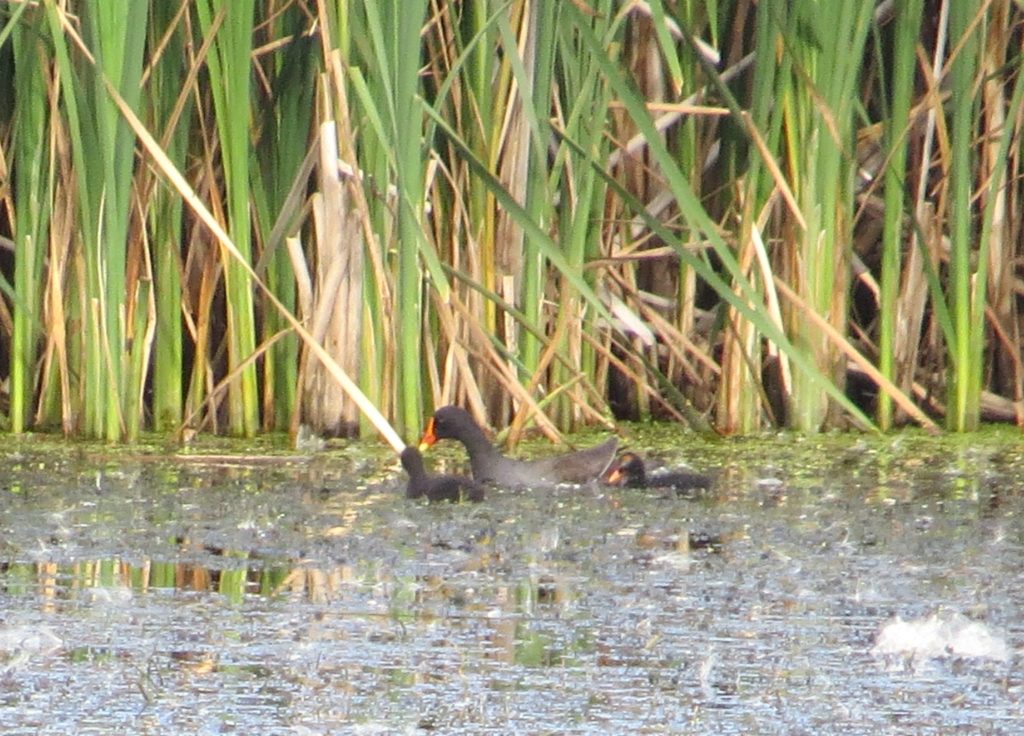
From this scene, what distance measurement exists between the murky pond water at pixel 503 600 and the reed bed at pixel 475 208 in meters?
0.53

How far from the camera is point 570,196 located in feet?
26.3

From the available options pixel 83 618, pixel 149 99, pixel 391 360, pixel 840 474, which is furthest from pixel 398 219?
→ pixel 83 618

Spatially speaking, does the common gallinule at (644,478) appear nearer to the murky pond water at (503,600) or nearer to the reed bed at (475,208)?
the murky pond water at (503,600)

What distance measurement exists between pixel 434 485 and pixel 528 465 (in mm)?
517

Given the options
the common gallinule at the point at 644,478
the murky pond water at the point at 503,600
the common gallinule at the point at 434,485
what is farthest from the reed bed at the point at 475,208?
the common gallinule at the point at 644,478

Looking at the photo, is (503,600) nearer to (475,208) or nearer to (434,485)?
(434,485)

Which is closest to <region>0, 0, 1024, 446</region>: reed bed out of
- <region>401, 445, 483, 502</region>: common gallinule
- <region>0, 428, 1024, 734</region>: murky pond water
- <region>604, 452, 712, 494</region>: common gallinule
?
<region>401, 445, 483, 502</region>: common gallinule

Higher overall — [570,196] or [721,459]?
[570,196]

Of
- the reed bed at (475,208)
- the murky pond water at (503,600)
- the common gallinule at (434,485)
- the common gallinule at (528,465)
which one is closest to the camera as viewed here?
the murky pond water at (503,600)

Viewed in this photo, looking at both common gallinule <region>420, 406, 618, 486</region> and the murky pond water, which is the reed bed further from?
the murky pond water

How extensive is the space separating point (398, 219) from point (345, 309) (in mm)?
619

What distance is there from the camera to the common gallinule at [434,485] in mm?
6660

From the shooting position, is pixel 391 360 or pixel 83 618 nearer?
pixel 83 618

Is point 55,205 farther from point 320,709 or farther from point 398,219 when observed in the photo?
point 320,709
